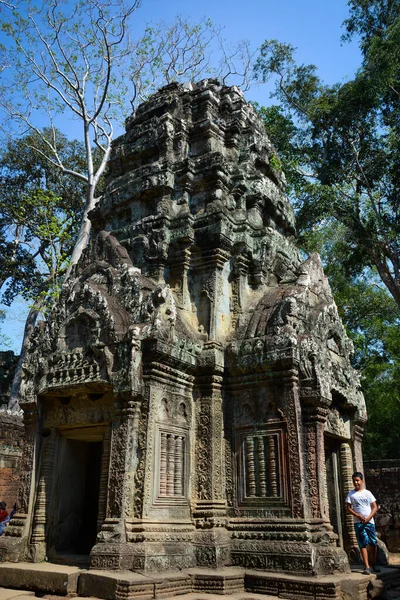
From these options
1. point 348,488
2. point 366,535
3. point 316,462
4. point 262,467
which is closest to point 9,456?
point 262,467

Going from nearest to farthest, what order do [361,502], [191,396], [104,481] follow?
[104,481] → [361,502] → [191,396]

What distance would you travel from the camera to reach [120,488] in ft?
21.1

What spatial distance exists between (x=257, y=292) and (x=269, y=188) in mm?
2287

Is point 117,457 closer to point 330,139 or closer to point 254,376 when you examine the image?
point 254,376

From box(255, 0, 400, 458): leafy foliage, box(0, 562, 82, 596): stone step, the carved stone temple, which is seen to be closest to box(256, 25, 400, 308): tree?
box(255, 0, 400, 458): leafy foliage

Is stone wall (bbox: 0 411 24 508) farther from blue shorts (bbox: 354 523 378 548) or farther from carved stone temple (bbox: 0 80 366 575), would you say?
blue shorts (bbox: 354 523 378 548)

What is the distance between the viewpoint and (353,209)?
17.0m

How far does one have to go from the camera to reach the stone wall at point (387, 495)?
1398cm

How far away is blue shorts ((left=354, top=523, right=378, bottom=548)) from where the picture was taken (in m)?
7.22

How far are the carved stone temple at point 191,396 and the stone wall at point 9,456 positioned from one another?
6.42 m

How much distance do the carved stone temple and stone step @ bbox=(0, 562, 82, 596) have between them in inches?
14.6

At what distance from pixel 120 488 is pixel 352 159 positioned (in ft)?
49.5

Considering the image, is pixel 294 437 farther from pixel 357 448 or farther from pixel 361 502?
pixel 357 448

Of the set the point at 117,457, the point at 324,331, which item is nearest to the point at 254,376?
the point at 324,331
